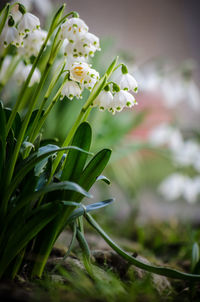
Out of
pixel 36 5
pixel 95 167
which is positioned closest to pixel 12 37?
pixel 95 167

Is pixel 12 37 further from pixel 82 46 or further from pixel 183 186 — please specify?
pixel 183 186

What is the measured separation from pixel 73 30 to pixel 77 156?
182 mm

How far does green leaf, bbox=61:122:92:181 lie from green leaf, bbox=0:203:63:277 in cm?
6

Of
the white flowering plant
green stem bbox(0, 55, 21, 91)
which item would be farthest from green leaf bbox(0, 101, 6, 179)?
green stem bbox(0, 55, 21, 91)

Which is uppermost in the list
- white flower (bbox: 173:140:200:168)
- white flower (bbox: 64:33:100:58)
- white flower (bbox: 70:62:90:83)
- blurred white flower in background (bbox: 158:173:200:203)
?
white flower (bbox: 173:140:200:168)

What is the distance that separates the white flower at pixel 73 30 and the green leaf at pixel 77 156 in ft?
0.42

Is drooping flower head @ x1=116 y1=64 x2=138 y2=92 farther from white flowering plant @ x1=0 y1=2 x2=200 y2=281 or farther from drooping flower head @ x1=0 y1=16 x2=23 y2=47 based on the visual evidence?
drooping flower head @ x1=0 y1=16 x2=23 y2=47

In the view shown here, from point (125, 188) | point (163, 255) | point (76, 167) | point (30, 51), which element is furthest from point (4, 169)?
point (125, 188)

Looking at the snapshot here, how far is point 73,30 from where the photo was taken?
425 millimetres

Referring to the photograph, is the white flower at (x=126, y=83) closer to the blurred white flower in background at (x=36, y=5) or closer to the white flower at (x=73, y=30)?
the white flower at (x=73, y=30)

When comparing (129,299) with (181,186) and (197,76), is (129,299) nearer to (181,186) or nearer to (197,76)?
(181,186)

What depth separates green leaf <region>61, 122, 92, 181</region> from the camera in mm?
484

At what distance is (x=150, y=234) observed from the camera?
48.7 inches

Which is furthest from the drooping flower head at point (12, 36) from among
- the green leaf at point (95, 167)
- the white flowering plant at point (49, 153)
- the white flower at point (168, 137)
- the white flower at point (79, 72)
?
the white flower at point (168, 137)
